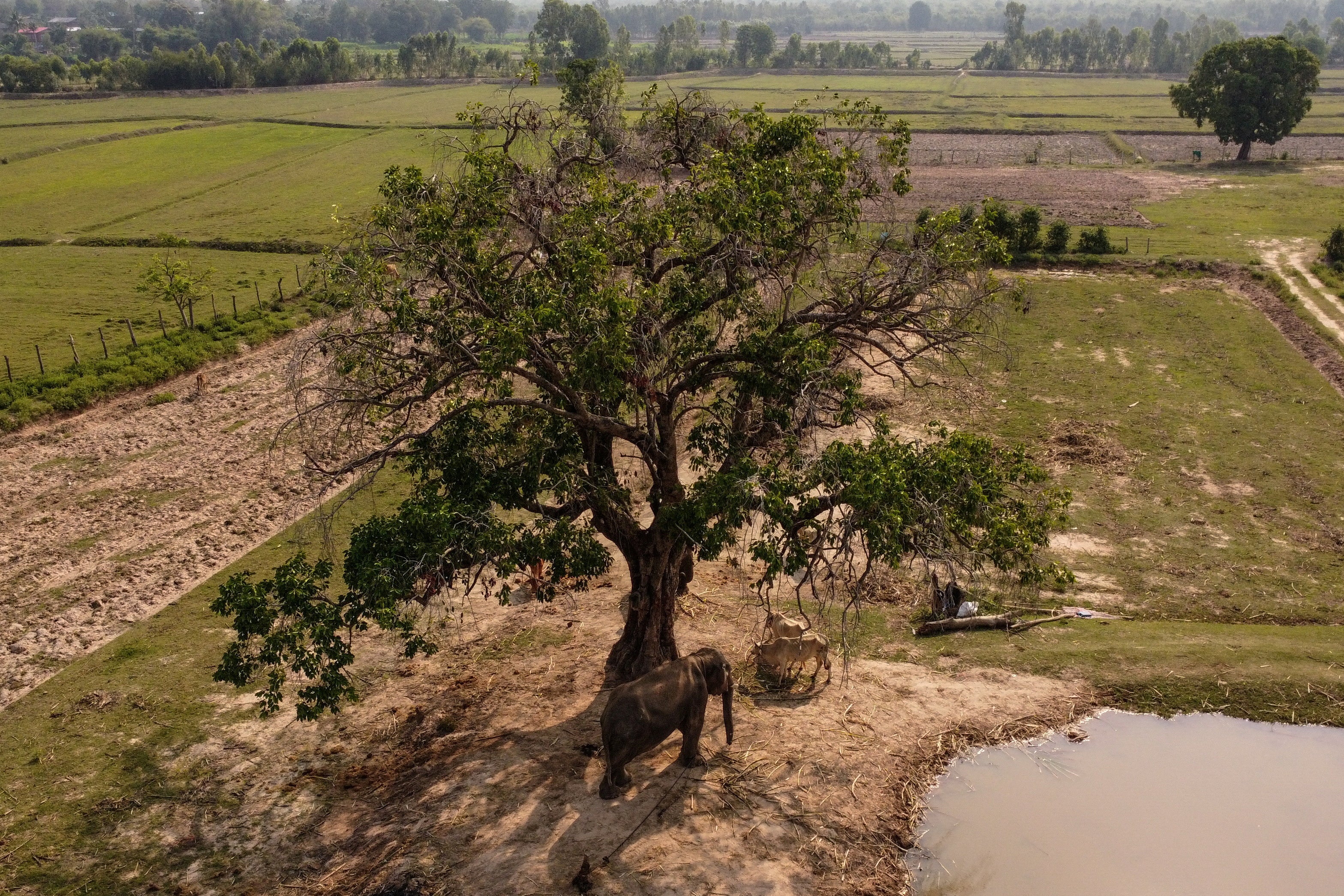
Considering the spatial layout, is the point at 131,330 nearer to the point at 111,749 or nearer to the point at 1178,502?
the point at 111,749

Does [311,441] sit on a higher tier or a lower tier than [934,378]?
higher

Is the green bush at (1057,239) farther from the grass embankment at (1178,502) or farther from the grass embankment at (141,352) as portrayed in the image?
the grass embankment at (141,352)

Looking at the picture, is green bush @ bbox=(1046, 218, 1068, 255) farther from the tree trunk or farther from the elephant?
the elephant

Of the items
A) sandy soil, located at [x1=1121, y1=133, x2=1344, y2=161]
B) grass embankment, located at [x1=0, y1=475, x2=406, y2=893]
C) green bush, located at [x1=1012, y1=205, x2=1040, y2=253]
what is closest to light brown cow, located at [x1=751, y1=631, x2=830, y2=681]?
grass embankment, located at [x1=0, y1=475, x2=406, y2=893]

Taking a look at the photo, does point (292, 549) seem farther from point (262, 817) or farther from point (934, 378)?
point (934, 378)

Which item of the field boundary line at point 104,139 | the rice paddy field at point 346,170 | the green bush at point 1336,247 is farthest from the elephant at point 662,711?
the field boundary line at point 104,139

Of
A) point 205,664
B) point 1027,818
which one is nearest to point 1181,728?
point 1027,818
